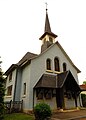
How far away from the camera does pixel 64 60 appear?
1916 cm

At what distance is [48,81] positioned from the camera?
50.5 ft

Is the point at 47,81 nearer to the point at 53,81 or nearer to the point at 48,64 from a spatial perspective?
the point at 53,81

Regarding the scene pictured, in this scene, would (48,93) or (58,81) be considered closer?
(48,93)

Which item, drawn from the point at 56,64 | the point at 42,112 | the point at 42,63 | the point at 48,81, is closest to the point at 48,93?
the point at 48,81

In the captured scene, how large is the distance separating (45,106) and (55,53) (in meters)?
9.98

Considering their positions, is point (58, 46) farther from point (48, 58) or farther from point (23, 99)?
point (23, 99)

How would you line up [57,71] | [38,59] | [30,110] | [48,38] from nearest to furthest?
[30,110], [38,59], [57,71], [48,38]

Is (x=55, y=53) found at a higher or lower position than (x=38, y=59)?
higher

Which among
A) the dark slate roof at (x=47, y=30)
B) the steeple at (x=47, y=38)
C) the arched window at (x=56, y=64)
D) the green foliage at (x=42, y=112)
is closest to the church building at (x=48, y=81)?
the arched window at (x=56, y=64)

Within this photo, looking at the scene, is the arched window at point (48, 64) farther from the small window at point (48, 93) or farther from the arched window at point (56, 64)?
the small window at point (48, 93)

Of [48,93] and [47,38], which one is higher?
[47,38]

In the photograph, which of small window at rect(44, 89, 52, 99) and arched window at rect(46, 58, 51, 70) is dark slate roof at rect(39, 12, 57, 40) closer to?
arched window at rect(46, 58, 51, 70)

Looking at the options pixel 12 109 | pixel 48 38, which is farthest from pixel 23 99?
pixel 48 38

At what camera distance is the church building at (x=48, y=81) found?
14930 mm
